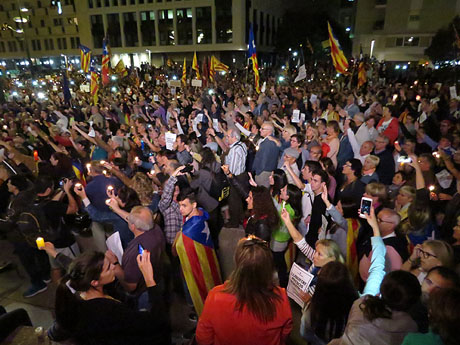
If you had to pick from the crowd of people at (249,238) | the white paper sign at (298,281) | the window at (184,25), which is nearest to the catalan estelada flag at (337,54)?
the crowd of people at (249,238)

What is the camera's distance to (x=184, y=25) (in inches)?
1764

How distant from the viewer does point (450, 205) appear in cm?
406

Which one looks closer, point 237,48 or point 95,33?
point 237,48

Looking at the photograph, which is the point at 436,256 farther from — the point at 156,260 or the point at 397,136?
the point at 397,136

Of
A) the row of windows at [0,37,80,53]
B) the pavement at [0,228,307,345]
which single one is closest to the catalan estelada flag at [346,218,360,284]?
the pavement at [0,228,307,345]

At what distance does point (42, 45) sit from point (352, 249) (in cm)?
7306

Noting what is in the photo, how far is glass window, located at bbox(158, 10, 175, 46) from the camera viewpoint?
45094 millimetres

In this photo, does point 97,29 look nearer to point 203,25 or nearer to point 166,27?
point 166,27

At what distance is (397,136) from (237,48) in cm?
3887

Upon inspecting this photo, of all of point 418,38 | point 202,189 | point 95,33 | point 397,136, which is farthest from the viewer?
point 95,33

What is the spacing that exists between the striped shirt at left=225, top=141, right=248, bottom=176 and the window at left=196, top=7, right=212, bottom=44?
43012 mm

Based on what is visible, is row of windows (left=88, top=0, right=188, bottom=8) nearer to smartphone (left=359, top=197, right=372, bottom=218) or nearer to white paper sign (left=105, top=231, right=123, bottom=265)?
white paper sign (left=105, top=231, right=123, bottom=265)

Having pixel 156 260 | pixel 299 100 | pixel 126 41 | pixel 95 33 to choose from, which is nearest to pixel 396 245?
pixel 156 260

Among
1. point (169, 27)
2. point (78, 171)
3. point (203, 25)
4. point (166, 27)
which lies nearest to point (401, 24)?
point (203, 25)
